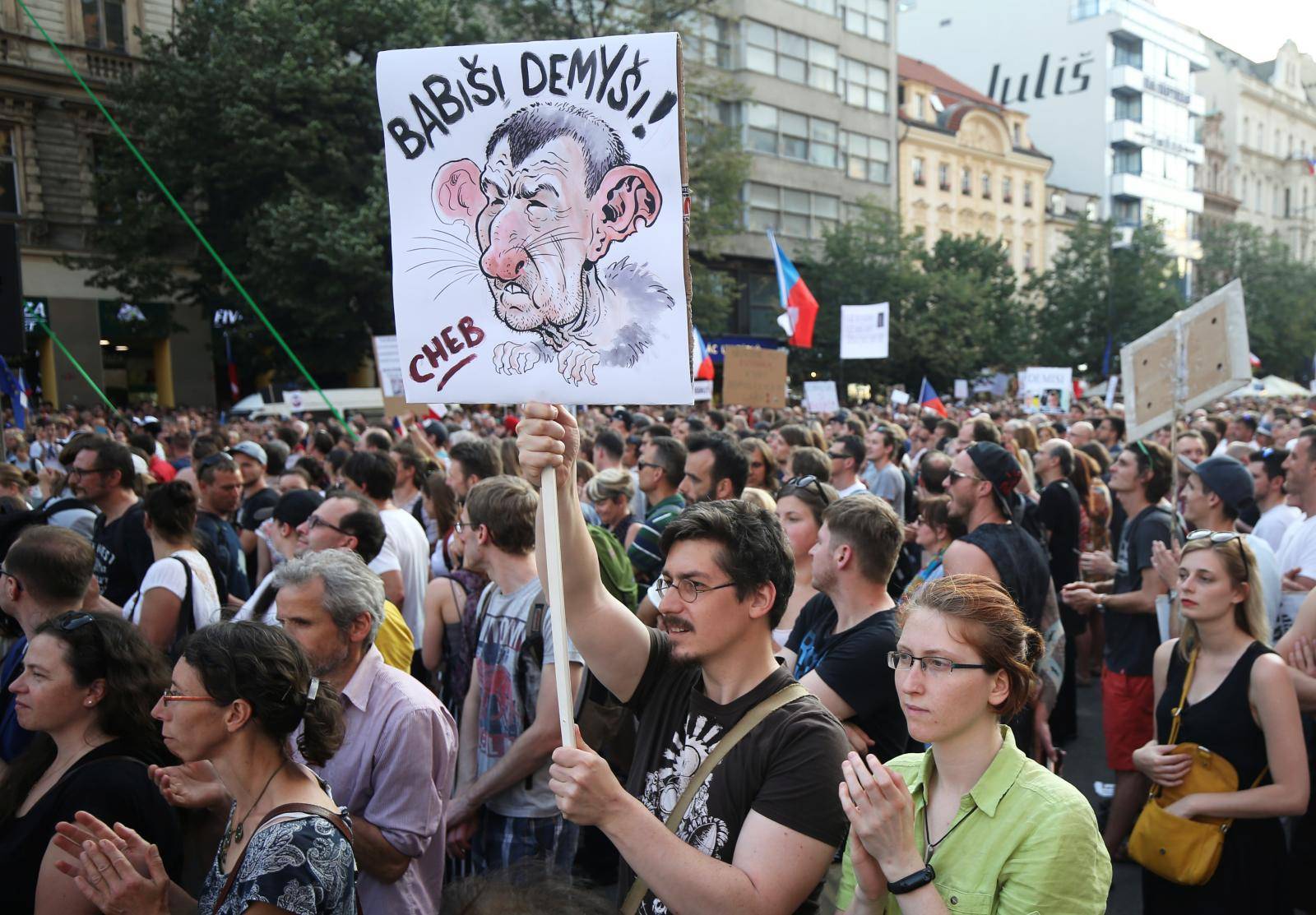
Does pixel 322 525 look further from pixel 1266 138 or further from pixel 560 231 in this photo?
pixel 1266 138

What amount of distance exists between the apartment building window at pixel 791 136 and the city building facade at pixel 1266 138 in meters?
47.1

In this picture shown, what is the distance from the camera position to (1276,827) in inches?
137

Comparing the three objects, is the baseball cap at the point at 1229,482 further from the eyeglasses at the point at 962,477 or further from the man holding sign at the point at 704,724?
the man holding sign at the point at 704,724

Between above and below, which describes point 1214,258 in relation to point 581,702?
above

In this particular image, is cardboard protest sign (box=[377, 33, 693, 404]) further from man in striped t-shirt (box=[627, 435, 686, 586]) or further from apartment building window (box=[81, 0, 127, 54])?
apartment building window (box=[81, 0, 127, 54])

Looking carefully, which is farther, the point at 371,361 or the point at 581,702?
the point at 371,361

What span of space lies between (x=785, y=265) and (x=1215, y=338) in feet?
37.2

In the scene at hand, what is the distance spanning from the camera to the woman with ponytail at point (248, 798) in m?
2.33

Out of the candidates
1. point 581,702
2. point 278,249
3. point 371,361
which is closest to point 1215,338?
point 581,702

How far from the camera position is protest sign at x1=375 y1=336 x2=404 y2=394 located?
11656 millimetres

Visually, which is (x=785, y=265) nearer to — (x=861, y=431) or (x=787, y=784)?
(x=861, y=431)

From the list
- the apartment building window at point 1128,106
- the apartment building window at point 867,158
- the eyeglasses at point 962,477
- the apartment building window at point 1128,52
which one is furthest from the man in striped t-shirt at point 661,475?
the apartment building window at point 1128,52

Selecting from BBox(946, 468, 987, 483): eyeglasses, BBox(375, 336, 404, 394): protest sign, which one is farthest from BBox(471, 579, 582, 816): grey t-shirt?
BBox(375, 336, 404, 394): protest sign

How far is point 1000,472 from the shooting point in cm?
471
